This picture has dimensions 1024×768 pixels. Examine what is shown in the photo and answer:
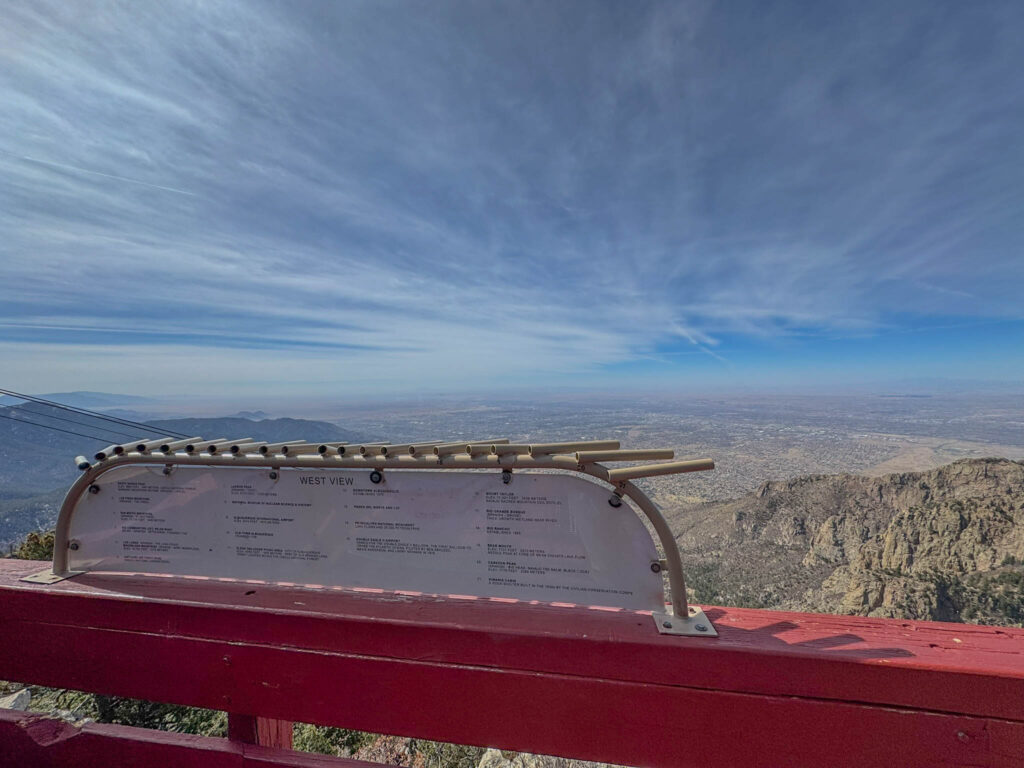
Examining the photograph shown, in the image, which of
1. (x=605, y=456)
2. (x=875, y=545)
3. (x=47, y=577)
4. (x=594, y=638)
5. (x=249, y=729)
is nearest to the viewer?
(x=594, y=638)

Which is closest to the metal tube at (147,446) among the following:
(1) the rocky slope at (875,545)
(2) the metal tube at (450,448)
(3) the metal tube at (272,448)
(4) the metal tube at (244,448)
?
(4) the metal tube at (244,448)

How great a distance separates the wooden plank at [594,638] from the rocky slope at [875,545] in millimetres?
9810

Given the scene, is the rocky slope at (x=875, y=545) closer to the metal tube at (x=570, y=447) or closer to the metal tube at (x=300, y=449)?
the metal tube at (x=570, y=447)

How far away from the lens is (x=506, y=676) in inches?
56.4

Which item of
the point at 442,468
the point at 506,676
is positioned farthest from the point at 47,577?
the point at 506,676

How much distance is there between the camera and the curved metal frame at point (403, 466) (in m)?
1.52

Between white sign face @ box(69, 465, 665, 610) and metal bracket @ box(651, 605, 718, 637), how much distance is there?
0.07m

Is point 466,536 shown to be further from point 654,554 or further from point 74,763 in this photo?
point 74,763

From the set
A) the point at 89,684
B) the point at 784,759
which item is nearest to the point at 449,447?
the point at 784,759

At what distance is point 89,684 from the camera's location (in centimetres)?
172

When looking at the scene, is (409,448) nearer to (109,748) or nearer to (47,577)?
(109,748)

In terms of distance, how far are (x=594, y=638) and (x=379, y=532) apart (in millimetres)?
885

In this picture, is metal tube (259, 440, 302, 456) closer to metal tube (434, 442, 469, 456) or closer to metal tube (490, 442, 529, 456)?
metal tube (434, 442, 469, 456)

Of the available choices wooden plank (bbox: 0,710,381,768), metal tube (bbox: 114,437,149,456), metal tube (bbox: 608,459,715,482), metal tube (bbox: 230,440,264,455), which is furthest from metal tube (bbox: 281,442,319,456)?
metal tube (bbox: 608,459,715,482)
